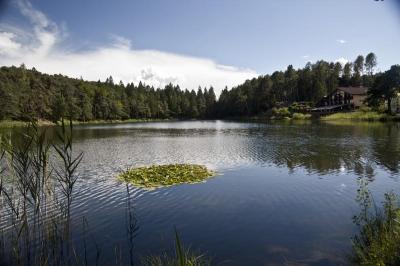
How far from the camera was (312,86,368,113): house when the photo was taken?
125 meters

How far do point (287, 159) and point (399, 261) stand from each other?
25.8 metres

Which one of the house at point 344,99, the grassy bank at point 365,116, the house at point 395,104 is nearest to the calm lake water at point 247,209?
the grassy bank at point 365,116

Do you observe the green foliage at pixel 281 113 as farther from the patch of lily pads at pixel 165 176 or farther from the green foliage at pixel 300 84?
the patch of lily pads at pixel 165 176

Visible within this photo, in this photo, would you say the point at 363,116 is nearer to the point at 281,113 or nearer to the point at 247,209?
the point at 281,113

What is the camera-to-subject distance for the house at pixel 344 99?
4911 inches

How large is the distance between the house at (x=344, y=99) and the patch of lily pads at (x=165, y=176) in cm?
11276

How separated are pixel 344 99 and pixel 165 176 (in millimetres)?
124741

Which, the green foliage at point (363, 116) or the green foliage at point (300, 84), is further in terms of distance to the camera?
the green foliage at point (300, 84)

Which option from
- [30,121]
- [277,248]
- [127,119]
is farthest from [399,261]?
[127,119]

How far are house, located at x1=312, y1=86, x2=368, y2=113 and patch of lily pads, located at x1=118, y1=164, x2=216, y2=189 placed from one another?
112765 millimetres

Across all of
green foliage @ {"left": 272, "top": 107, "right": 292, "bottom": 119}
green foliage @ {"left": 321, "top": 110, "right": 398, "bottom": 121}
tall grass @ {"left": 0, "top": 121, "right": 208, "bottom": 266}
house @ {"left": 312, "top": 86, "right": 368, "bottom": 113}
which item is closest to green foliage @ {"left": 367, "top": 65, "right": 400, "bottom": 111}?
green foliage @ {"left": 321, "top": 110, "right": 398, "bottom": 121}

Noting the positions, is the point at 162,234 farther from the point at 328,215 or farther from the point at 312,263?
the point at 328,215

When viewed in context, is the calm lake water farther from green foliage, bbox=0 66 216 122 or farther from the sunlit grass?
green foliage, bbox=0 66 216 122

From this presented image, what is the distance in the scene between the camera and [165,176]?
2481 cm
